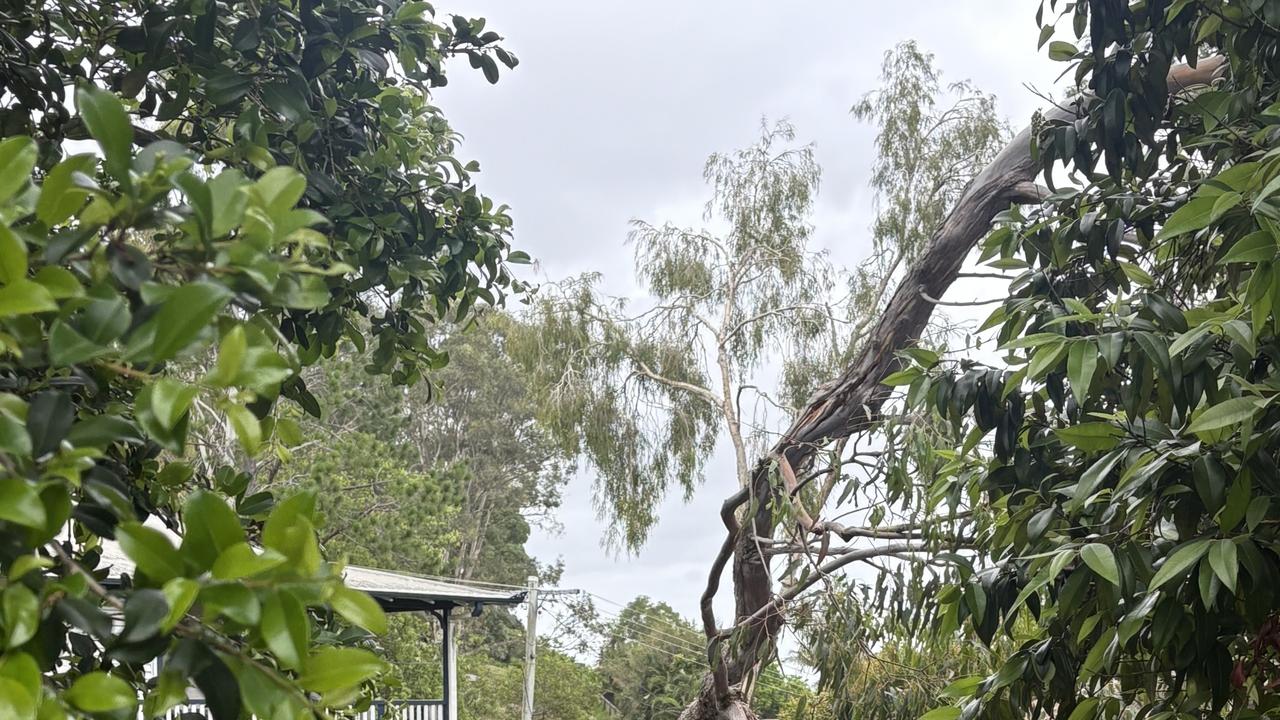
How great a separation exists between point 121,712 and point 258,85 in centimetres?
123

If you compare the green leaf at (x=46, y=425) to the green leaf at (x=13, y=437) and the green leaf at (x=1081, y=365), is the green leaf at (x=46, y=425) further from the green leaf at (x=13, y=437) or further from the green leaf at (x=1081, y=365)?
the green leaf at (x=1081, y=365)

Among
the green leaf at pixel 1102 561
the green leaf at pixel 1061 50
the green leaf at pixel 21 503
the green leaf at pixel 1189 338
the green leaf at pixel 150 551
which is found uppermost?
the green leaf at pixel 1061 50

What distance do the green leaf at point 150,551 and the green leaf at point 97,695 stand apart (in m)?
0.05

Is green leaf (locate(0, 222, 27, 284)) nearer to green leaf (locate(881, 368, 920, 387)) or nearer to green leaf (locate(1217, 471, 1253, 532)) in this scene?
green leaf (locate(1217, 471, 1253, 532))

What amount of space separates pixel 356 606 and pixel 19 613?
0.16 metres

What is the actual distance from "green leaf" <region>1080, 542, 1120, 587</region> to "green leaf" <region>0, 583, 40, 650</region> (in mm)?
1048

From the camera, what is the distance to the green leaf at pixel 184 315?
1.71 ft

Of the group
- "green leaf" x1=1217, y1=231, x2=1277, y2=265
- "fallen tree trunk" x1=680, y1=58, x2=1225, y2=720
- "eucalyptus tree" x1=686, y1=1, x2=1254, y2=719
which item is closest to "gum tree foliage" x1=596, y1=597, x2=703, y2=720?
"fallen tree trunk" x1=680, y1=58, x2=1225, y2=720

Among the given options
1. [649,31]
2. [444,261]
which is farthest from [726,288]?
[444,261]

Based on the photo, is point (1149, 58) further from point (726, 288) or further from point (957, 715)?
point (726, 288)

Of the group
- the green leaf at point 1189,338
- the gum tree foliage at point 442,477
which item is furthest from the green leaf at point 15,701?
the gum tree foliage at point 442,477

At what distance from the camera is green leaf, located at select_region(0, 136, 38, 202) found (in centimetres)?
56

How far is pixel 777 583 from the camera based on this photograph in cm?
400

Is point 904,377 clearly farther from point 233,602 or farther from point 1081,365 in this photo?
point 233,602
